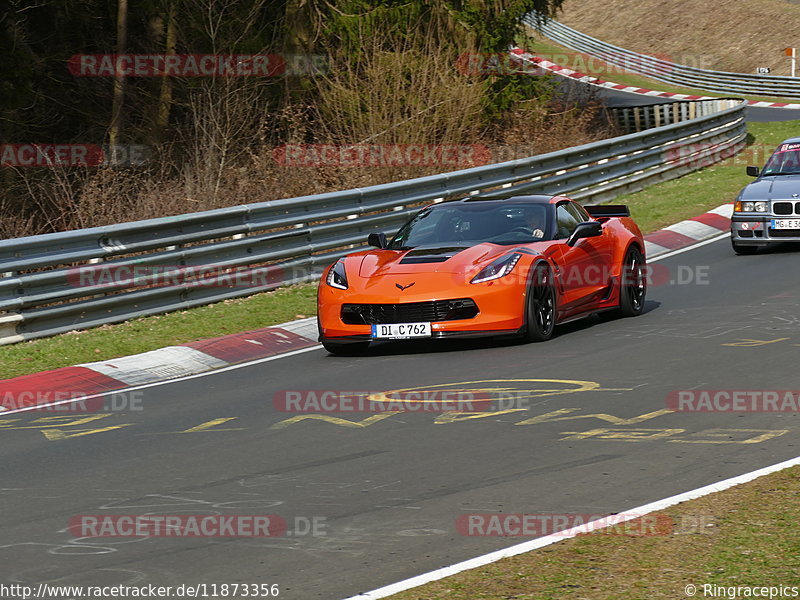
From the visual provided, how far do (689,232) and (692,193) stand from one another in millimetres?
3562

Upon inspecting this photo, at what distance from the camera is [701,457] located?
6.81m

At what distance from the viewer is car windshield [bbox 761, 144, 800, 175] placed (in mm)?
17531

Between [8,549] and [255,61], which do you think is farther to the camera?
[255,61]

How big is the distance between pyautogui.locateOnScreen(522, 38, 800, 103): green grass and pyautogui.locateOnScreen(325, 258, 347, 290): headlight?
3875 centimetres

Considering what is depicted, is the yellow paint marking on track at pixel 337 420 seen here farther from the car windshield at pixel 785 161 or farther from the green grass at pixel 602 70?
the green grass at pixel 602 70

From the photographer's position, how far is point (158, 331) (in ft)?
42.2

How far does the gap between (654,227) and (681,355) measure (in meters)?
9.20

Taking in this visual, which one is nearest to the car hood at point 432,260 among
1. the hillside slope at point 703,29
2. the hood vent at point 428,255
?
the hood vent at point 428,255

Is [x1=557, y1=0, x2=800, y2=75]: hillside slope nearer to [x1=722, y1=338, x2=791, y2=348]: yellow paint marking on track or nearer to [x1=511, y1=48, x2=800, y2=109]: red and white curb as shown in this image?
[x1=511, y1=48, x2=800, y2=109]: red and white curb

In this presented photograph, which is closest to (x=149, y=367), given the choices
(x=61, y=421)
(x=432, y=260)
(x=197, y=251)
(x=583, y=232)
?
(x=61, y=421)

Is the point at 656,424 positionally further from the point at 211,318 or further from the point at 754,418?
the point at 211,318

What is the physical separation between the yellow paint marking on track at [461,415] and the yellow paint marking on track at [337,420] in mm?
391

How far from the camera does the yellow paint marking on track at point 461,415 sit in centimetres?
823

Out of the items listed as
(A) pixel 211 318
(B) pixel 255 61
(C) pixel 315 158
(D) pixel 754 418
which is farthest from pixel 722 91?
(D) pixel 754 418
